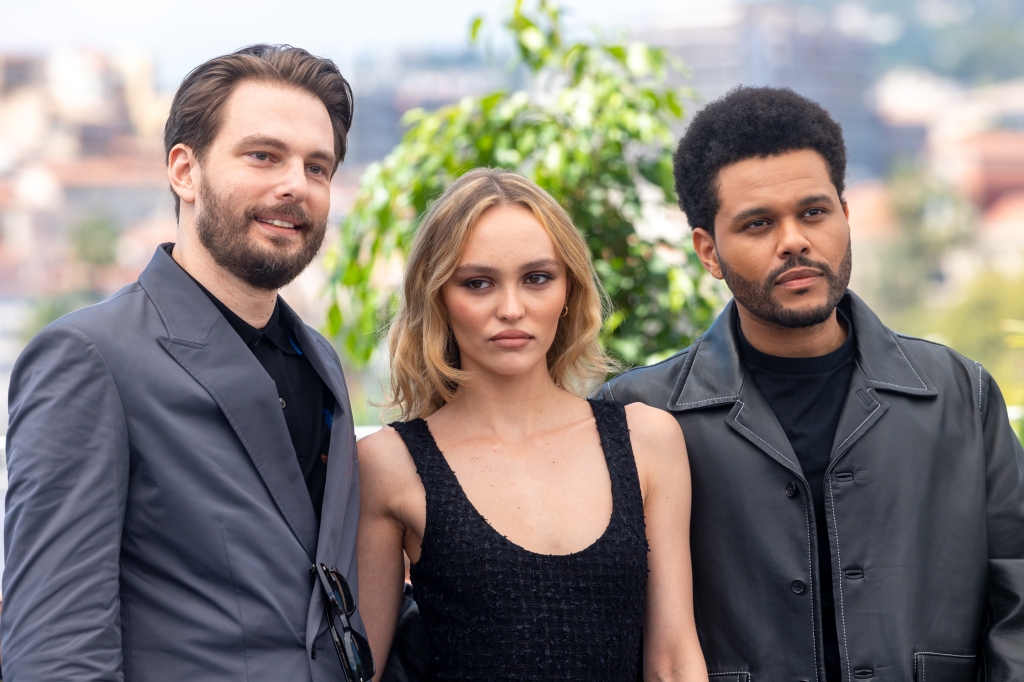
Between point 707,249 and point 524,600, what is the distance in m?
0.83

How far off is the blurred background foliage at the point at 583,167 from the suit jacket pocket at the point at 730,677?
A: 1381mm

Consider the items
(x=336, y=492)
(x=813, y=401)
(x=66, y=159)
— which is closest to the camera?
(x=336, y=492)

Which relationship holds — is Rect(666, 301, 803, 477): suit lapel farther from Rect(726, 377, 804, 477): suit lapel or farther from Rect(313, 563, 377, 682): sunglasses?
Rect(313, 563, 377, 682): sunglasses

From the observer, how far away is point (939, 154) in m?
67.8

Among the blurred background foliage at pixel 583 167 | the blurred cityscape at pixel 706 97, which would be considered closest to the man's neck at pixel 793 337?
the blurred background foliage at pixel 583 167

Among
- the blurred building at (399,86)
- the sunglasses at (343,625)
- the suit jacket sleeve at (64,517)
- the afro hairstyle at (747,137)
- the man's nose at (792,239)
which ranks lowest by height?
the sunglasses at (343,625)

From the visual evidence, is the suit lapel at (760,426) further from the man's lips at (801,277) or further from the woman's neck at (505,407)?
the woman's neck at (505,407)

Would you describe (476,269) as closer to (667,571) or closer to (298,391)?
(298,391)

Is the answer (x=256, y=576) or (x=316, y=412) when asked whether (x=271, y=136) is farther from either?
(x=256, y=576)

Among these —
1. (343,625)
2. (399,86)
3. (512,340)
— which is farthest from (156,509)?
(399,86)

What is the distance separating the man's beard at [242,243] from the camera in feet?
6.14

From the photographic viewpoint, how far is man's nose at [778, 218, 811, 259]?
2.09 meters

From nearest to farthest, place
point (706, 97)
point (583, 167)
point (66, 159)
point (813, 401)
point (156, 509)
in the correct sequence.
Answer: point (156, 509), point (813, 401), point (583, 167), point (706, 97), point (66, 159)

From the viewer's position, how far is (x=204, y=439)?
171 centimetres
